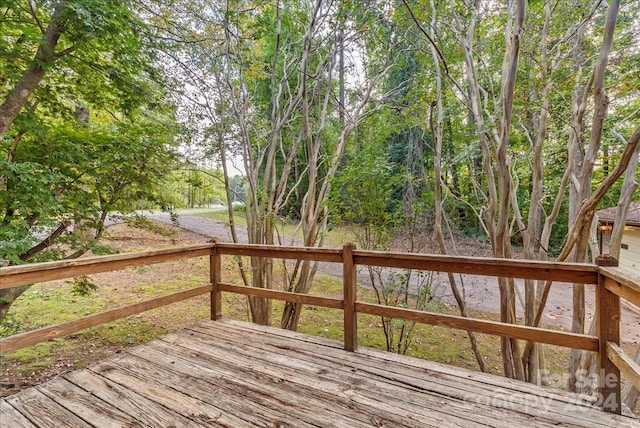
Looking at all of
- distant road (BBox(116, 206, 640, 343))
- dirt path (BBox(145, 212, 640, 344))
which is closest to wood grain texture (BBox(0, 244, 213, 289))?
distant road (BBox(116, 206, 640, 343))

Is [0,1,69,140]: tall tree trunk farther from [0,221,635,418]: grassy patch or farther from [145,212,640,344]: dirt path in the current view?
[0,221,635,418]: grassy patch

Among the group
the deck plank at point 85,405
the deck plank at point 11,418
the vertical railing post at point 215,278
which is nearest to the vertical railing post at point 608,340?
the deck plank at point 85,405

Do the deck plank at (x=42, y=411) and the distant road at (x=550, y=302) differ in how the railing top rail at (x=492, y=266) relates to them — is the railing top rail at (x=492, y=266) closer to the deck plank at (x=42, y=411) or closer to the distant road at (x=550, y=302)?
the deck plank at (x=42, y=411)

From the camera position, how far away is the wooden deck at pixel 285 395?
177cm

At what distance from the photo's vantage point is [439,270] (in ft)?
7.52

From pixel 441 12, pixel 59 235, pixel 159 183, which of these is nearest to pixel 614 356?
pixel 441 12

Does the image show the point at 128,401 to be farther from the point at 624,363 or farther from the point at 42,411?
the point at 624,363

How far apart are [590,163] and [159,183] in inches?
179

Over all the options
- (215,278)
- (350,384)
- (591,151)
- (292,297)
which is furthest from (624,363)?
(215,278)

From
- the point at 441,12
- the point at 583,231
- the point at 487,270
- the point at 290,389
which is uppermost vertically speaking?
the point at 441,12

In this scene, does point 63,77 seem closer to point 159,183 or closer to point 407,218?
point 159,183

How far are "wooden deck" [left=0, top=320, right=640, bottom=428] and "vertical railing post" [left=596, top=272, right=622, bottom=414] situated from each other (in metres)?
0.09

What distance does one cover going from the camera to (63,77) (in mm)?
3580

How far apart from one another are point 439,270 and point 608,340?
39.5 inches
